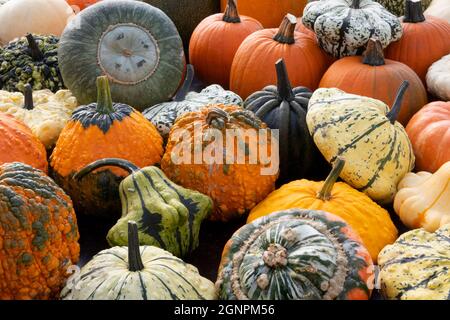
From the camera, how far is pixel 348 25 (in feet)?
9.48

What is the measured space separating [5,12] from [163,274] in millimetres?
2585

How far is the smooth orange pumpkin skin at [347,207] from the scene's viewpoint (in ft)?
6.87

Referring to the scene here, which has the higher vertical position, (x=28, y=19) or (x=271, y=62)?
(x=28, y=19)

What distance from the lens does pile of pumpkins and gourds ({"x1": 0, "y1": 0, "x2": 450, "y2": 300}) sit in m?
1.69

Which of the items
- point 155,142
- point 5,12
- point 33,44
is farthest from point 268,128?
point 5,12

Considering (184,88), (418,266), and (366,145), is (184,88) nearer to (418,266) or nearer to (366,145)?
(366,145)

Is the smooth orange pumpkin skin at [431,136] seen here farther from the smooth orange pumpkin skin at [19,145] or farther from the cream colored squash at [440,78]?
the smooth orange pumpkin skin at [19,145]

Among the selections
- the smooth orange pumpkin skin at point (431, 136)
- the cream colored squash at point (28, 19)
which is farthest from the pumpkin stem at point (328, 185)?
the cream colored squash at point (28, 19)

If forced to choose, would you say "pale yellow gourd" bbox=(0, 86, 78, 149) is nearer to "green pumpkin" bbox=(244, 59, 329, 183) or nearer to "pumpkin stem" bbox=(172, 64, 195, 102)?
"pumpkin stem" bbox=(172, 64, 195, 102)

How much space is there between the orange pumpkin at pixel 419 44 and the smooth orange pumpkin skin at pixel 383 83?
25cm

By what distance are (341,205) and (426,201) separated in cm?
31

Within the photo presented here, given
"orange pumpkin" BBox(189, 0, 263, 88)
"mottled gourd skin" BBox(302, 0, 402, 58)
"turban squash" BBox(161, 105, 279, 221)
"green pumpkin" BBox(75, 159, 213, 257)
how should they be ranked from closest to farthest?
"green pumpkin" BBox(75, 159, 213, 257) < "turban squash" BBox(161, 105, 279, 221) < "mottled gourd skin" BBox(302, 0, 402, 58) < "orange pumpkin" BBox(189, 0, 263, 88)

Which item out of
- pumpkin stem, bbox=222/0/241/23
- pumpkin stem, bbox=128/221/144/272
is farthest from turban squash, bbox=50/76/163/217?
pumpkin stem, bbox=222/0/241/23

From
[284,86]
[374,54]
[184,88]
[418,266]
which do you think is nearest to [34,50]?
[184,88]
